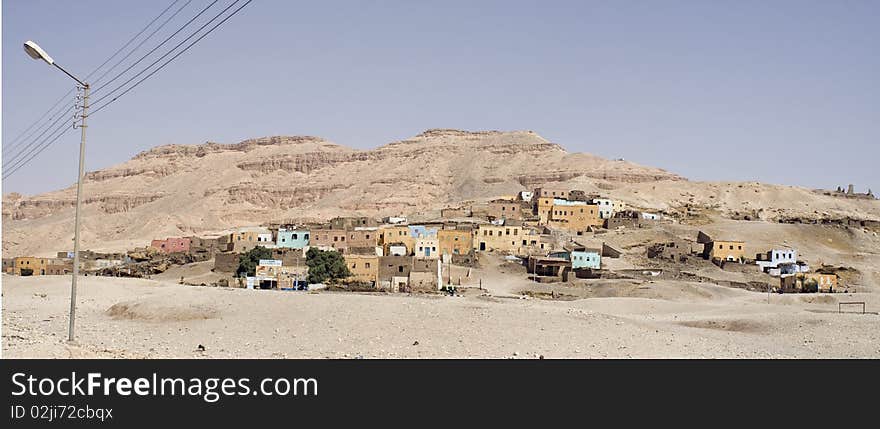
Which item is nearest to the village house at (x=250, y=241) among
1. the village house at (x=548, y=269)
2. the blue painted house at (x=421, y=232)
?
the blue painted house at (x=421, y=232)

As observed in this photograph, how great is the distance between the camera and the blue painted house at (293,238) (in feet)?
203

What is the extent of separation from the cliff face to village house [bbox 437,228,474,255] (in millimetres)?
61625

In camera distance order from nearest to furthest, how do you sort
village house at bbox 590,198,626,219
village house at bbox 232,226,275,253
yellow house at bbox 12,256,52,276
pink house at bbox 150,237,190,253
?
yellow house at bbox 12,256,52,276 < village house at bbox 232,226,275,253 < pink house at bbox 150,237,190,253 < village house at bbox 590,198,626,219

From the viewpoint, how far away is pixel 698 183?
114562 millimetres

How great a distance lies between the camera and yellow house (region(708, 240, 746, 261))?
60.9 m

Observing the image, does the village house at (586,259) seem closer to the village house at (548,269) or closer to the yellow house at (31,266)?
the village house at (548,269)

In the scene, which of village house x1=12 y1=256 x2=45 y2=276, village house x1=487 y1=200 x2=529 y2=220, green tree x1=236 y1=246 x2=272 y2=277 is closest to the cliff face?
village house x1=487 y1=200 x2=529 y2=220

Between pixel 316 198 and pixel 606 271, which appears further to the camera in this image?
pixel 316 198

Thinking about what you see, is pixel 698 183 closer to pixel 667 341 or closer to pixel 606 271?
pixel 606 271

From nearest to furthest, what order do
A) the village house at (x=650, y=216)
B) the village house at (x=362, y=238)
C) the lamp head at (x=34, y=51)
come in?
1. the lamp head at (x=34, y=51)
2. the village house at (x=362, y=238)
3. the village house at (x=650, y=216)

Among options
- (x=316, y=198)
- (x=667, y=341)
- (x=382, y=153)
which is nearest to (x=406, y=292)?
(x=667, y=341)

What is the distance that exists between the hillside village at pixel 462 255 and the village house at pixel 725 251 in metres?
0.07

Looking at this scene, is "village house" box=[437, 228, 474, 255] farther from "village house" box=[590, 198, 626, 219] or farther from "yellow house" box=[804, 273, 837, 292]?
"yellow house" box=[804, 273, 837, 292]

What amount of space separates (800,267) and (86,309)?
42.4 m
